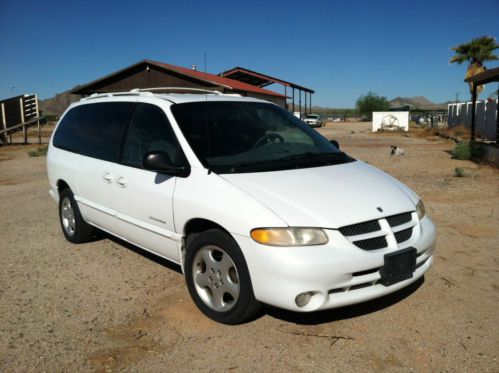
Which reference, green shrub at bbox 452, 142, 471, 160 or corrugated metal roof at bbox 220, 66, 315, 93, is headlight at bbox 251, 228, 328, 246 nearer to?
green shrub at bbox 452, 142, 471, 160

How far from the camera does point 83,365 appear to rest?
3.04m

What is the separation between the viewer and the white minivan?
3082mm

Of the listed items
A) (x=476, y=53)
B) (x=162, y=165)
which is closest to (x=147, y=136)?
(x=162, y=165)

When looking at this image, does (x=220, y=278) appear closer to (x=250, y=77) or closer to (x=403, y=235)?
(x=403, y=235)

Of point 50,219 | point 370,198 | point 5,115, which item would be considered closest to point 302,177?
point 370,198

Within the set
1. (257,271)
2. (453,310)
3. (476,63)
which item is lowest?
(453,310)

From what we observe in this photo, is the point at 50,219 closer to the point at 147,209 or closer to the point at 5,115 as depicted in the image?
the point at 147,209

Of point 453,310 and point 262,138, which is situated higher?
point 262,138

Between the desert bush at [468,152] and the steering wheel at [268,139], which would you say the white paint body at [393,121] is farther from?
the steering wheel at [268,139]

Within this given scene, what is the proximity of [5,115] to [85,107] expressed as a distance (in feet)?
70.1

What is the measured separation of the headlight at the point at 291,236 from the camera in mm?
3051

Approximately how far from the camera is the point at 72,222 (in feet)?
18.5

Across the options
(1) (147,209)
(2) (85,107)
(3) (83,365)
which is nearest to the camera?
(3) (83,365)

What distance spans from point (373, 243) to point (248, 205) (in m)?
0.89
